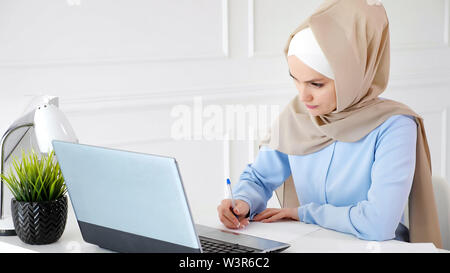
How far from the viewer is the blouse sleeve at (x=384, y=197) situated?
5.37ft

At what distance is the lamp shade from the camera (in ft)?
A: 5.13

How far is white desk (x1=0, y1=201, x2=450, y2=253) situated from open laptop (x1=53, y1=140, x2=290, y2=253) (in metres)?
0.06

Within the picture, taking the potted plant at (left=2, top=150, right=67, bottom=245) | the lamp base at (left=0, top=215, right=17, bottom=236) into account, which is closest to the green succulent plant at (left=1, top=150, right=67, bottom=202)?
the potted plant at (left=2, top=150, right=67, bottom=245)

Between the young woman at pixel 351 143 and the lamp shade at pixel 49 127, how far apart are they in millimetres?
447

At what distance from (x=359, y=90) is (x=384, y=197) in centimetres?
31

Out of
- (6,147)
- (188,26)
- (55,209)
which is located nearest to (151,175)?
(55,209)

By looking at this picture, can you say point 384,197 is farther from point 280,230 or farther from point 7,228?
point 7,228

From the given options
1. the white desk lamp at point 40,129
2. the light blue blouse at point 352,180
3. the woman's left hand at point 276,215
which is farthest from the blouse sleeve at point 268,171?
the white desk lamp at point 40,129

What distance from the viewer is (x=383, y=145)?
177 cm

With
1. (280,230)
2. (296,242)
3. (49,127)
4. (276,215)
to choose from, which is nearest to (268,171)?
(276,215)

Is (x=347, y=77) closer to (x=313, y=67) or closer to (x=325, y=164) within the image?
(x=313, y=67)

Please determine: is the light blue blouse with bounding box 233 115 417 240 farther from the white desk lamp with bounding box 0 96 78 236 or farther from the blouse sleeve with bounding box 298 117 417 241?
the white desk lamp with bounding box 0 96 78 236
